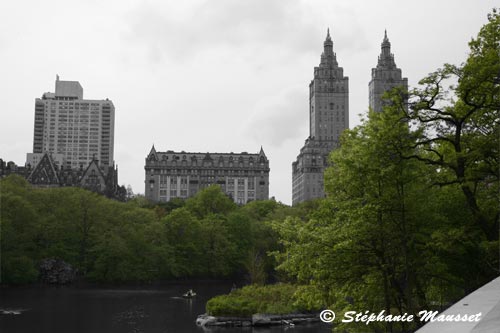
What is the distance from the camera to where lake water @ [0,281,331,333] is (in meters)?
45.4

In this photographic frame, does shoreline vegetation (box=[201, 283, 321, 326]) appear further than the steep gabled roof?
No

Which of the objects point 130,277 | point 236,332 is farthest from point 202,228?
point 236,332

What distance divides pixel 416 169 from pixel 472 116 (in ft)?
11.5

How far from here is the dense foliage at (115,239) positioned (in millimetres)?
75500

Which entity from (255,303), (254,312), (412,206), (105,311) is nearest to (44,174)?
(105,311)

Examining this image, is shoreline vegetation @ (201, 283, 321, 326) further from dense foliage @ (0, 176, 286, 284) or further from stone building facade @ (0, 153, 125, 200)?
stone building facade @ (0, 153, 125, 200)

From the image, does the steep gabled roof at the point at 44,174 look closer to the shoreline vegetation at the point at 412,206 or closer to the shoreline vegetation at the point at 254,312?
the shoreline vegetation at the point at 254,312

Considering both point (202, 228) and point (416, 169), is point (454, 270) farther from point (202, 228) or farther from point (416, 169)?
point (202, 228)

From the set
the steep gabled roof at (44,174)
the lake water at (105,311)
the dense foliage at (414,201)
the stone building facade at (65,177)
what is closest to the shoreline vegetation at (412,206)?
the dense foliage at (414,201)

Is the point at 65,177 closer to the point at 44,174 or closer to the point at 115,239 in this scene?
the point at 44,174

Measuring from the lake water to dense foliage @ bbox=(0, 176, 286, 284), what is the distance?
6413mm

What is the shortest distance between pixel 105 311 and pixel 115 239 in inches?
1231

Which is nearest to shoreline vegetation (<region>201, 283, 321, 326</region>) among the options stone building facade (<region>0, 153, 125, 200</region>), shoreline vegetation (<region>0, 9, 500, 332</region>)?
shoreline vegetation (<region>0, 9, 500, 332</region>)

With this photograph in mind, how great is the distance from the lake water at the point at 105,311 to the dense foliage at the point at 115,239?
6.41 meters
